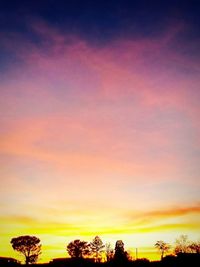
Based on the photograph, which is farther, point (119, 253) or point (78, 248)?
point (78, 248)

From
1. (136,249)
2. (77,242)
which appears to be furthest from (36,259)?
(136,249)

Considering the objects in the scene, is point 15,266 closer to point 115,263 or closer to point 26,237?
point 115,263

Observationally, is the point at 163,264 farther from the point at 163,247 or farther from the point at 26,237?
the point at 163,247

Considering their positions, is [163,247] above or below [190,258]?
above

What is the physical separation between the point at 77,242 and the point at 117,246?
186 ft

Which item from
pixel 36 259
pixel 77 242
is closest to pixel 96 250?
pixel 77 242

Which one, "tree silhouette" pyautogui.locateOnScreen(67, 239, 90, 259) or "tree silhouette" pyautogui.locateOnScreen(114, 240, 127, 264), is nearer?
"tree silhouette" pyautogui.locateOnScreen(114, 240, 127, 264)

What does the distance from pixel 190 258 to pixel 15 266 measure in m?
44.0

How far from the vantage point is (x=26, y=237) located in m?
126

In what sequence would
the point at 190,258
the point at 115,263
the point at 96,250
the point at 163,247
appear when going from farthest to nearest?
the point at 163,247 → the point at 96,250 → the point at 115,263 → the point at 190,258

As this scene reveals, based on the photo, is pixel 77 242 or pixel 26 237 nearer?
pixel 26 237

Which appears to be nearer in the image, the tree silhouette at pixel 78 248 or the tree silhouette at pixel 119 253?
the tree silhouette at pixel 119 253

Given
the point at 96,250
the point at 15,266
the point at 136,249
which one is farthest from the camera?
the point at 96,250

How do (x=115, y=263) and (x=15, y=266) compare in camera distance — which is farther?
(x=15, y=266)
